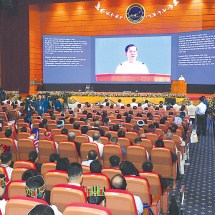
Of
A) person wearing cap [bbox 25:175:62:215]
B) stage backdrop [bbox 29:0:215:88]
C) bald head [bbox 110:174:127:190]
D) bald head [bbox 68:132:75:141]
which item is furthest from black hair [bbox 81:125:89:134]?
stage backdrop [bbox 29:0:215:88]

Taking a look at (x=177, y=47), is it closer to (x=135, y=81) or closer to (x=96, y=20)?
(x=135, y=81)

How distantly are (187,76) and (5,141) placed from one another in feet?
47.0

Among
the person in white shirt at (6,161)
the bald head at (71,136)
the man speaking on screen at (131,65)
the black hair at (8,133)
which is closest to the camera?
the person in white shirt at (6,161)

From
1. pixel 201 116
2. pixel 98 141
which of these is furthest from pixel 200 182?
pixel 201 116

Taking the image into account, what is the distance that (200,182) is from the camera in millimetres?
6898

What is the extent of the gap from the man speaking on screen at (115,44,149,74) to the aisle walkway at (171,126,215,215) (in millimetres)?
10964

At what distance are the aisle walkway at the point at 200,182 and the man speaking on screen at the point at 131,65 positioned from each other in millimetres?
10964

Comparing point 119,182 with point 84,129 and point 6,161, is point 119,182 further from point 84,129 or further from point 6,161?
point 84,129

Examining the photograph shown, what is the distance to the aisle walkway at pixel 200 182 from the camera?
5578mm

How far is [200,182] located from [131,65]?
14.7 metres

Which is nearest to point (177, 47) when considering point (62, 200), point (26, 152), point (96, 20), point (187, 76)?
point (187, 76)

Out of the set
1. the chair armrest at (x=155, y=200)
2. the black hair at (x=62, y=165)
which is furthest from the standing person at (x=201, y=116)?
the black hair at (x=62, y=165)

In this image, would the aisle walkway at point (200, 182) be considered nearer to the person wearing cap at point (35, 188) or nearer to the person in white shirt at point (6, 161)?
the person in white shirt at point (6, 161)

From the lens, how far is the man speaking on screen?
2092 centimetres
